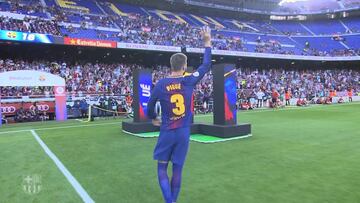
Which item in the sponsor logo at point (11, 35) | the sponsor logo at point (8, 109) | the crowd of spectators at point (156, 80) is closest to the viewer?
the sponsor logo at point (8, 109)

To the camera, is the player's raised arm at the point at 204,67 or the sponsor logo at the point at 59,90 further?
the sponsor logo at the point at 59,90

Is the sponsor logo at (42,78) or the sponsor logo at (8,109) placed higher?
the sponsor logo at (42,78)

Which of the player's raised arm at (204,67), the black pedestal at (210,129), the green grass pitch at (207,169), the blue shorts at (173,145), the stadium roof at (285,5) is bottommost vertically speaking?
the green grass pitch at (207,169)

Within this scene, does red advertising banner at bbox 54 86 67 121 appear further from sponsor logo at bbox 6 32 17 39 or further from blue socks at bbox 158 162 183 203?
blue socks at bbox 158 162 183 203

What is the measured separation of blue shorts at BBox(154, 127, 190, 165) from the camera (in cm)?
420

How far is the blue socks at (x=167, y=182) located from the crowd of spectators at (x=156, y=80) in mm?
12445

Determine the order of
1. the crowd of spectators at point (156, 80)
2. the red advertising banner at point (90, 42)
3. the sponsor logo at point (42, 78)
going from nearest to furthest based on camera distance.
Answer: the sponsor logo at point (42, 78)
the crowd of spectators at point (156, 80)
the red advertising banner at point (90, 42)

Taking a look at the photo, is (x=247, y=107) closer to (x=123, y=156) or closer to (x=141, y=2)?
(x=123, y=156)

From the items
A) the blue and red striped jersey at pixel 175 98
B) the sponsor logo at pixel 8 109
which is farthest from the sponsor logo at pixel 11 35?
the blue and red striped jersey at pixel 175 98

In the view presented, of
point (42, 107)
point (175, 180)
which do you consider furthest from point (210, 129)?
point (42, 107)

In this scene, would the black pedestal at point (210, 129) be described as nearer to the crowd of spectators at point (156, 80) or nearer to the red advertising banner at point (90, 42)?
the crowd of spectators at point (156, 80)

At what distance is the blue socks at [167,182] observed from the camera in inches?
166

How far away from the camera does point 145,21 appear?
3819 cm

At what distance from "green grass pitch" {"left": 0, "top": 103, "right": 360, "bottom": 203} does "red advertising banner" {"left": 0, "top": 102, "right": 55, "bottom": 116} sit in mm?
8964
